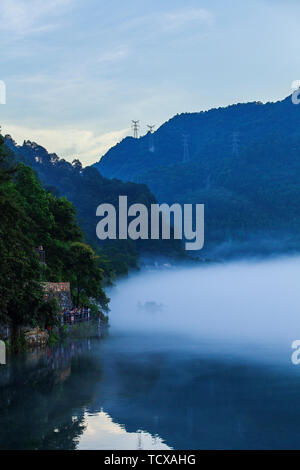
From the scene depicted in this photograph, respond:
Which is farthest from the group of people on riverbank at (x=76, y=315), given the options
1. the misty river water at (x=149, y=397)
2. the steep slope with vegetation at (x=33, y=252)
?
the misty river water at (x=149, y=397)

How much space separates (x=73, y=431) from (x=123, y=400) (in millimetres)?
8177

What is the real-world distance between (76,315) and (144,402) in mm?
43215

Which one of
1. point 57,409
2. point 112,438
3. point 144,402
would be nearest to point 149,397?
point 144,402

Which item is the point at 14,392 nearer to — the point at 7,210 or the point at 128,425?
the point at 128,425

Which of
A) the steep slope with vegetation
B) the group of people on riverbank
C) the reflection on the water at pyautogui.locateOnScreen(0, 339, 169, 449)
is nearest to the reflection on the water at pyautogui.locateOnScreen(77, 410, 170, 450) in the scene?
the reflection on the water at pyautogui.locateOnScreen(0, 339, 169, 449)

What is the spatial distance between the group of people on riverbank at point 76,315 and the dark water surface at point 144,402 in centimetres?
1584

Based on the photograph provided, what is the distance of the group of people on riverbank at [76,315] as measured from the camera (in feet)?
247

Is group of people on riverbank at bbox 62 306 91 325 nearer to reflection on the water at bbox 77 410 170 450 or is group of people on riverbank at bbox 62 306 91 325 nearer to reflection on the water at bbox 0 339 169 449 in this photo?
reflection on the water at bbox 0 339 169 449

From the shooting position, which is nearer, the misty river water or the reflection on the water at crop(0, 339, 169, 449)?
the reflection on the water at crop(0, 339, 169, 449)

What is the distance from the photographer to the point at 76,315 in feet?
262

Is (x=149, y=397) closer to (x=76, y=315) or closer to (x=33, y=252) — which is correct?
(x=33, y=252)

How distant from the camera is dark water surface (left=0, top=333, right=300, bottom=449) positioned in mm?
29141

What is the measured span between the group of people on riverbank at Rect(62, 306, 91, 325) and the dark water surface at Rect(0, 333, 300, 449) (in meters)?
15.8
